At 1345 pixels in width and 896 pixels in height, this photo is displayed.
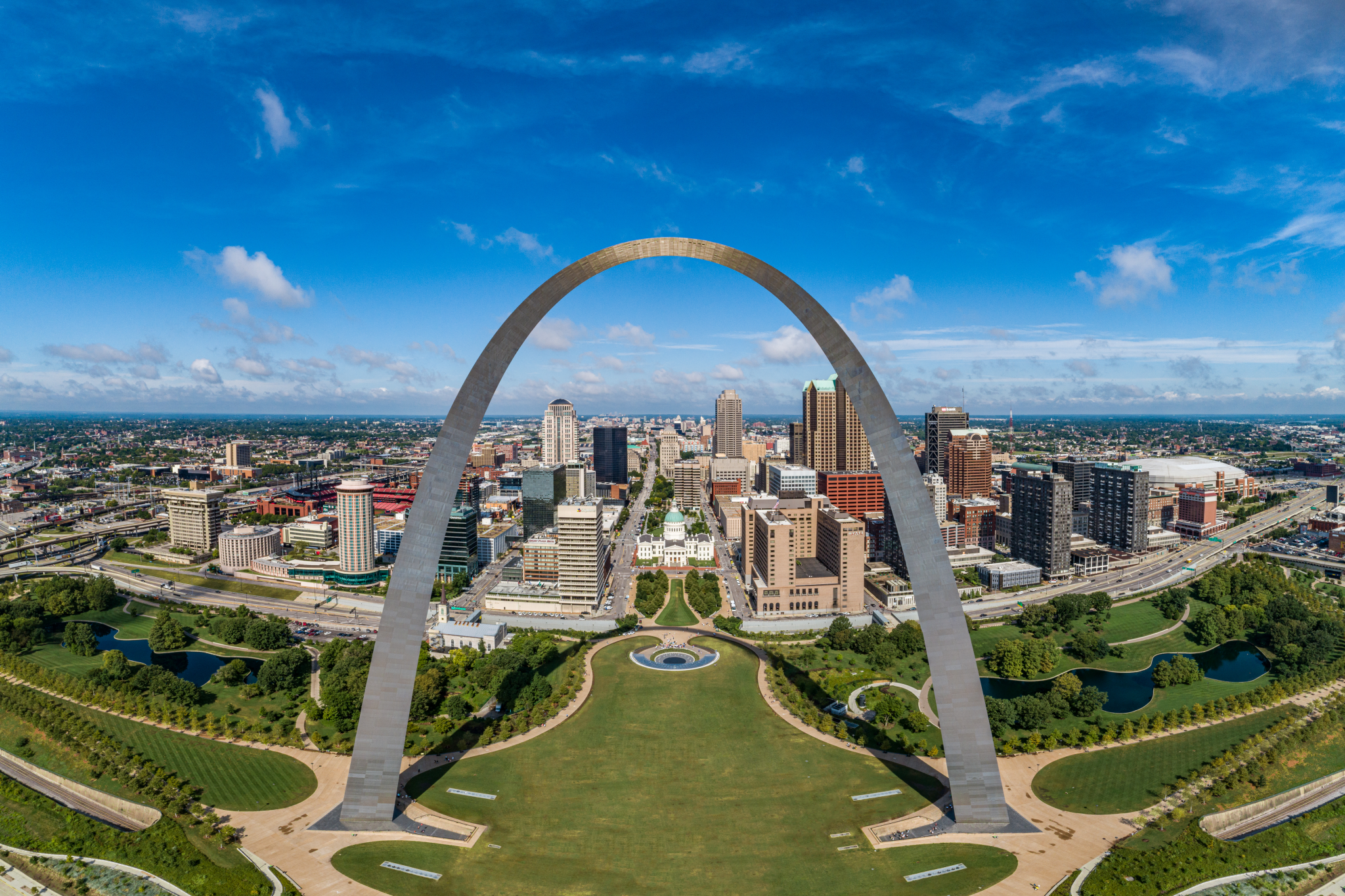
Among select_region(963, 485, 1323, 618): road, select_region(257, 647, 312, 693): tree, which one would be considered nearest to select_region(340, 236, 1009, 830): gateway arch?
select_region(257, 647, 312, 693): tree

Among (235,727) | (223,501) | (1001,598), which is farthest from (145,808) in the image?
(223,501)

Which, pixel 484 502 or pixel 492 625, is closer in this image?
pixel 492 625

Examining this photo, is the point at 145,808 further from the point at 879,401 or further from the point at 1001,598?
the point at 1001,598

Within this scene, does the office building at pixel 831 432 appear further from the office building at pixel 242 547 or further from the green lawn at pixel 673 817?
the office building at pixel 242 547

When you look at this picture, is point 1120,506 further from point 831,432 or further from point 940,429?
point 831,432

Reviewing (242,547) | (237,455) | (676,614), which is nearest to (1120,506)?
(676,614)

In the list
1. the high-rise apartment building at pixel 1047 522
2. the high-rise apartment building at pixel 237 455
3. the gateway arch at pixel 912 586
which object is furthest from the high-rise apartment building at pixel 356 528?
the high-rise apartment building at pixel 237 455
